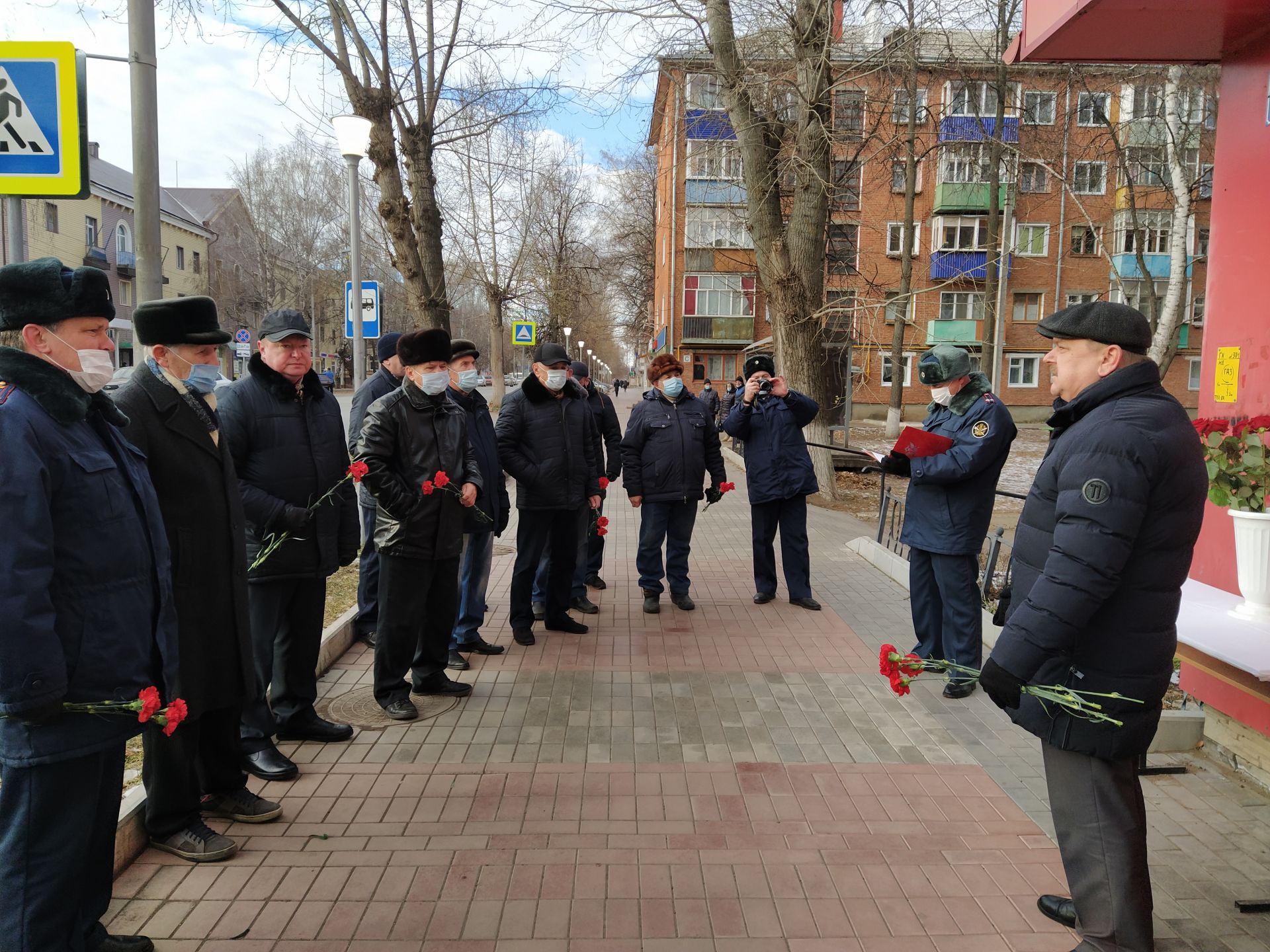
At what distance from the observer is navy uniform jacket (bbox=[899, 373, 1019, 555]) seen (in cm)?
521

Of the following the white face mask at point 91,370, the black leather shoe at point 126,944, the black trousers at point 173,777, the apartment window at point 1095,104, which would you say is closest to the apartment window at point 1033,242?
the apartment window at point 1095,104

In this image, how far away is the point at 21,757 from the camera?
2.47 metres

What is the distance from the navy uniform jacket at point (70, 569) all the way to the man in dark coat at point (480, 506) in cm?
324

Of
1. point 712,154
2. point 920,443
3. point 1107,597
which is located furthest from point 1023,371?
point 1107,597

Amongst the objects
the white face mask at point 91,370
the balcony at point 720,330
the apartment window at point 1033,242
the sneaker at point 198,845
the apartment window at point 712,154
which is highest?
the apartment window at point 1033,242

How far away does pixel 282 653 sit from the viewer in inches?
177

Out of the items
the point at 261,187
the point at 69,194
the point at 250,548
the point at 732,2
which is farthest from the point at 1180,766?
the point at 261,187

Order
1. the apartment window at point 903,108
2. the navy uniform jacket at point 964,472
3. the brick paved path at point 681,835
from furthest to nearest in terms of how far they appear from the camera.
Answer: the apartment window at point 903,108
the navy uniform jacket at point 964,472
the brick paved path at point 681,835

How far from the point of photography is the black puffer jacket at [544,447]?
633 cm

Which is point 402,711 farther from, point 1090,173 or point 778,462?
point 1090,173

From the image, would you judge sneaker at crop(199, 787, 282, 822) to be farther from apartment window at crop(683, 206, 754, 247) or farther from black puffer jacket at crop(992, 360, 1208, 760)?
apartment window at crop(683, 206, 754, 247)

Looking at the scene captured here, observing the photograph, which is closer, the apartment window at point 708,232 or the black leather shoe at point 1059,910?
the black leather shoe at point 1059,910

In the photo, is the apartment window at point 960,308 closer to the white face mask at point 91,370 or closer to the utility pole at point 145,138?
the utility pole at point 145,138

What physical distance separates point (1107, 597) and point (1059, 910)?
1211 mm
